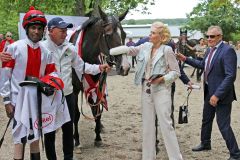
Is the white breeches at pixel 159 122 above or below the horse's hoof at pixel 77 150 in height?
above

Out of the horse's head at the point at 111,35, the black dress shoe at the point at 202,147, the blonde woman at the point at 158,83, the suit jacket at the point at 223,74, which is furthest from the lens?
the black dress shoe at the point at 202,147

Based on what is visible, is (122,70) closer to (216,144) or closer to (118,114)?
(216,144)

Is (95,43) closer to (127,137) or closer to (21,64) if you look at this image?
(127,137)

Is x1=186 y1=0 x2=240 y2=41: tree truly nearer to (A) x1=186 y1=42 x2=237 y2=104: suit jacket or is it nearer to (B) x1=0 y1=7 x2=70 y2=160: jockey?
(A) x1=186 y1=42 x2=237 y2=104: suit jacket

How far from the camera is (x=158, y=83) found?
5219 mm

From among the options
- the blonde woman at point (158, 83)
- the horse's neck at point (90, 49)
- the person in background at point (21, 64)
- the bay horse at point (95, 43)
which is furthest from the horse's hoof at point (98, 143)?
the person in background at point (21, 64)

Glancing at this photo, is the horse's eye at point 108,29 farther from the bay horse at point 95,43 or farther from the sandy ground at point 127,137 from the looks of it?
the sandy ground at point 127,137

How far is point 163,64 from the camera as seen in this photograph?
525 cm

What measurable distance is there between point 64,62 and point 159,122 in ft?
4.82

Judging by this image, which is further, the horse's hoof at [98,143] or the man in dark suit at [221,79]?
the horse's hoof at [98,143]

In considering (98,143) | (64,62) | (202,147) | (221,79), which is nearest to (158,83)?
(221,79)

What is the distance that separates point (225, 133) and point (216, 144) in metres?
1.22

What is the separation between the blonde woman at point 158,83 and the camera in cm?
520

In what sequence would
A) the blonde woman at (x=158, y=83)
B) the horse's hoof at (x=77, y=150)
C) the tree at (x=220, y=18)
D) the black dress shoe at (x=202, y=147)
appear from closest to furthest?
the blonde woman at (x=158, y=83) < the horse's hoof at (x=77, y=150) < the black dress shoe at (x=202, y=147) < the tree at (x=220, y=18)
